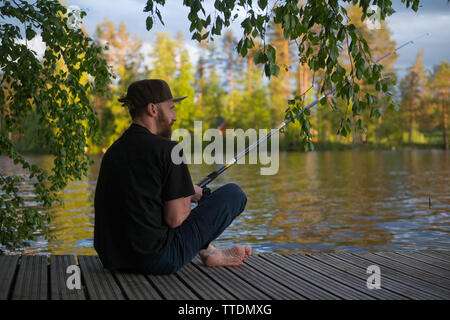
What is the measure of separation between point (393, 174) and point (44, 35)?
16.6 meters

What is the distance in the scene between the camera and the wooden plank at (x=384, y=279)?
3.03 m

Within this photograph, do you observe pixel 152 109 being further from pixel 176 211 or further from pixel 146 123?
pixel 176 211

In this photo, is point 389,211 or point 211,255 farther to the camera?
point 389,211

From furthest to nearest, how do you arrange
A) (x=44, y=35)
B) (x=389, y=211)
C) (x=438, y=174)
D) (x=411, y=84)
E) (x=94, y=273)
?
(x=411, y=84), (x=438, y=174), (x=389, y=211), (x=44, y=35), (x=94, y=273)

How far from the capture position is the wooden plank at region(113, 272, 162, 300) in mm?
2902

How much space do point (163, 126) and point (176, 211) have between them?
50cm

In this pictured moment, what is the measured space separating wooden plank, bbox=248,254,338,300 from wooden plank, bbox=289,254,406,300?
0.20 metres

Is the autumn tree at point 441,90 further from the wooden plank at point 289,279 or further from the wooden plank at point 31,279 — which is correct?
the wooden plank at point 31,279

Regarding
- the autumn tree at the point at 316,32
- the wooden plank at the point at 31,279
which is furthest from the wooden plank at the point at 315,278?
the wooden plank at the point at 31,279

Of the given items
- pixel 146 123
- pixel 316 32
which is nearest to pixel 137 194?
pixel 146 123

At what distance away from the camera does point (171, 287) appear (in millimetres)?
3090
